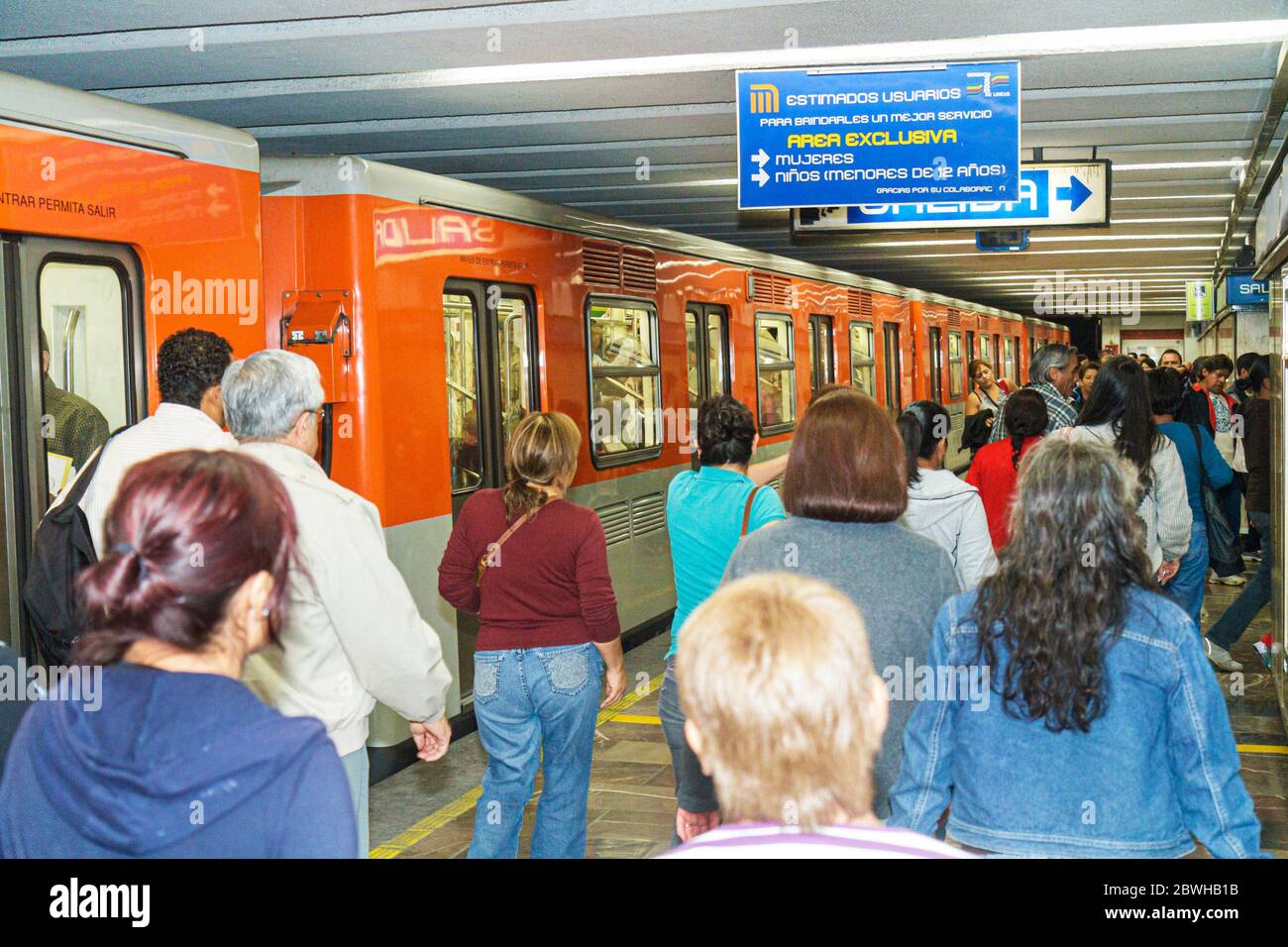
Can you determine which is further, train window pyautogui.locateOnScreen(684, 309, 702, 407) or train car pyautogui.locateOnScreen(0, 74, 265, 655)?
train window pyautogui.locateOnScreen(684, 309, 702, 407)

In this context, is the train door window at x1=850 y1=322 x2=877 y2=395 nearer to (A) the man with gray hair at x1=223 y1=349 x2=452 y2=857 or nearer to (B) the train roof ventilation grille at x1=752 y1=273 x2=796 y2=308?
(B) the train roof ventilation grille at x1=752 y1=273 x2=796 y2=308

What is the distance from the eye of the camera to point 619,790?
609 cm

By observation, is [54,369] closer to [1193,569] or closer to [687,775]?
[687,775]

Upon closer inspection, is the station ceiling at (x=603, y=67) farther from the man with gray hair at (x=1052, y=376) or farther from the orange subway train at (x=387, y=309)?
the man with gray hair at (x=1052, y=376)

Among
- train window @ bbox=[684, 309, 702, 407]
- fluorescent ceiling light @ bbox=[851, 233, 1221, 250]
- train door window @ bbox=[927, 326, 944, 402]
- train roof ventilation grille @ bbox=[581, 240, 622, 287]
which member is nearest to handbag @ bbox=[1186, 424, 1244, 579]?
train roof ventilation grille @ bbox=[581, 240, 622, 287]

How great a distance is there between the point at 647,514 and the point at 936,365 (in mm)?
10243

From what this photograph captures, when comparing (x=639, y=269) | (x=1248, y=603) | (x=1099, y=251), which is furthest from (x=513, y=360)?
(x=1099, y=251)

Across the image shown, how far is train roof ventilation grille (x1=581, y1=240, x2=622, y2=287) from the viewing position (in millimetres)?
8124

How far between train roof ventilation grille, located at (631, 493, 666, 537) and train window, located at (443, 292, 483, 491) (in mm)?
2121

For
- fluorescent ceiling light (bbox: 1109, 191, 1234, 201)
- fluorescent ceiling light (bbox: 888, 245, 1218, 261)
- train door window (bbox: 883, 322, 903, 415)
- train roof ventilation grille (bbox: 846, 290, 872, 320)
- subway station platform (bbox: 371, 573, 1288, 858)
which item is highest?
fluorescent ceiling light (bbox: 1109, 191, 1234, 201)

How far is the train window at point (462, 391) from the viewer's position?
6.62 m

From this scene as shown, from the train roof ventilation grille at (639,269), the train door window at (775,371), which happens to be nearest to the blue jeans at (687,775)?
the train roof ventilation grille at (639,269)

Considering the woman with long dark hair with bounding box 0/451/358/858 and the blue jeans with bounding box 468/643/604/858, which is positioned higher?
the woman with long dark hair with bounding box 0/451/358/858

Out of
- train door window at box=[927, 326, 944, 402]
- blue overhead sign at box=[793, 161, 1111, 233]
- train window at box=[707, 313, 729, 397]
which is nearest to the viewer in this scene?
blue overhead sign at box=[793, 161, 1111, 233]
